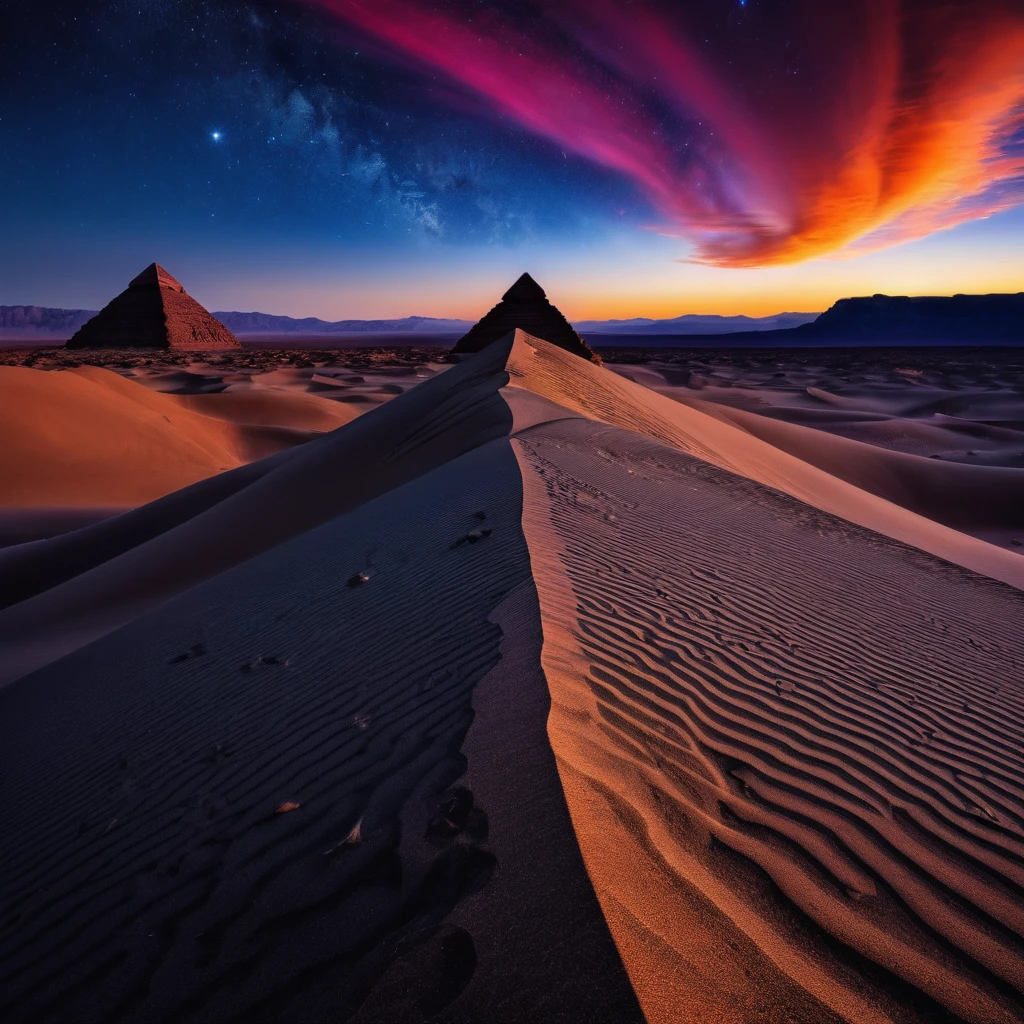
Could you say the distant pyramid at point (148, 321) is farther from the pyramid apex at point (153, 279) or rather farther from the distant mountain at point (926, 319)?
the distant mountain at point (926, 319)

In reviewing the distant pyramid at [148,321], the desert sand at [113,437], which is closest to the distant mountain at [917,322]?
the distant pyramid at [148,321]

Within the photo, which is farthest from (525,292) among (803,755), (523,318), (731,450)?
(803,755)

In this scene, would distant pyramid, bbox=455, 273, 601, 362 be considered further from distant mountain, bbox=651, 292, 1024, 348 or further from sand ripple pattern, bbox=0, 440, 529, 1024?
distant mountain, bbox=651, 292, 1024, 348

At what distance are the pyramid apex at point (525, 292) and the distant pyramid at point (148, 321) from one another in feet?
165

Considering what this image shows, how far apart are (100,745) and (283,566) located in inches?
85.7

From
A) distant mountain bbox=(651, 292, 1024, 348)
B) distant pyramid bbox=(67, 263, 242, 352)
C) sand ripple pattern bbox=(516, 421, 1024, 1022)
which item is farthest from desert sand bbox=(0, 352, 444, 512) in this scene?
distant mountain bbox=(651, 292, 1024, 348)

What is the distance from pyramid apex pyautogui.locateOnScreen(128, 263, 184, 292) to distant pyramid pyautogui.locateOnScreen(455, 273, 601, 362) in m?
56.3

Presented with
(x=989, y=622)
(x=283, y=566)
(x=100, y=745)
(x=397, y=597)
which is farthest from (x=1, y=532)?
(x=989, y=622)

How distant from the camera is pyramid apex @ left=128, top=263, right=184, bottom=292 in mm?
82438

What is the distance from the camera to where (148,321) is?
3118 inches

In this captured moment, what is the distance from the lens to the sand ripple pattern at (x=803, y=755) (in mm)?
1558

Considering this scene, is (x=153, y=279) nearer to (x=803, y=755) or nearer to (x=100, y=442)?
(x=100, y=442)

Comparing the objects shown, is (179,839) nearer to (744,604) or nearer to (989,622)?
(744,604)

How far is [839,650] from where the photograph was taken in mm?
3430
